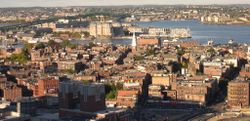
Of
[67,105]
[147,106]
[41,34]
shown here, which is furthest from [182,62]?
[41,34]

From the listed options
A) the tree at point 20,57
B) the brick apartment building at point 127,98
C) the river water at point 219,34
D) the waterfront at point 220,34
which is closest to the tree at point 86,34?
the river water at point 219,34

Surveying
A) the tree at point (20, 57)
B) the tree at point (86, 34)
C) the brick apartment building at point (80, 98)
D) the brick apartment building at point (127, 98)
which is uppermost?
the brick apartment building at point (80, 98)

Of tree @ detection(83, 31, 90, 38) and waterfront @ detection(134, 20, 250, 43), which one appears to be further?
tree @ detection(83, 31, 90, 38)

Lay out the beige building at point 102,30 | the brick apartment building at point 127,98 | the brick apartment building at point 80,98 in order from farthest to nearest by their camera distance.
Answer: the beige building at point 102,30 → the brick apartment building at point 127,98 → the brick apartment building at point 80,98

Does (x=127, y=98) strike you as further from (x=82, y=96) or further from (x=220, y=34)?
(x=220, y=34)

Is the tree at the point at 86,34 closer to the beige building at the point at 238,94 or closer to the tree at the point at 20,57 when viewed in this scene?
the tree at the point at 20,57

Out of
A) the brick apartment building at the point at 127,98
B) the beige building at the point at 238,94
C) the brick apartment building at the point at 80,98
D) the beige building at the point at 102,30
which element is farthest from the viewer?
the beige building at the point at 102,30

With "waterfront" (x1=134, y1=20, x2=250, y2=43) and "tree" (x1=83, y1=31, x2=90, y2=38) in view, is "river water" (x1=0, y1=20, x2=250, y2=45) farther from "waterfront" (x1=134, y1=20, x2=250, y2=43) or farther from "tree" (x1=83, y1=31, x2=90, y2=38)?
"tree" (x1=83, y1=31, x2=90, y2=38)

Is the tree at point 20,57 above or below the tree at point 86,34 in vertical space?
above

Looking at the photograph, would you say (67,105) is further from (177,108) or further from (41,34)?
(41,34)

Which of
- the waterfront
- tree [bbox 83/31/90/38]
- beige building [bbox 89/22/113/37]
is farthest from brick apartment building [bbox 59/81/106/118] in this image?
tree [bbox 83/31/90/38]

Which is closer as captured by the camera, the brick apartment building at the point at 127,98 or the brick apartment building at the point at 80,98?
the brick apartment building at the point at 80,98
